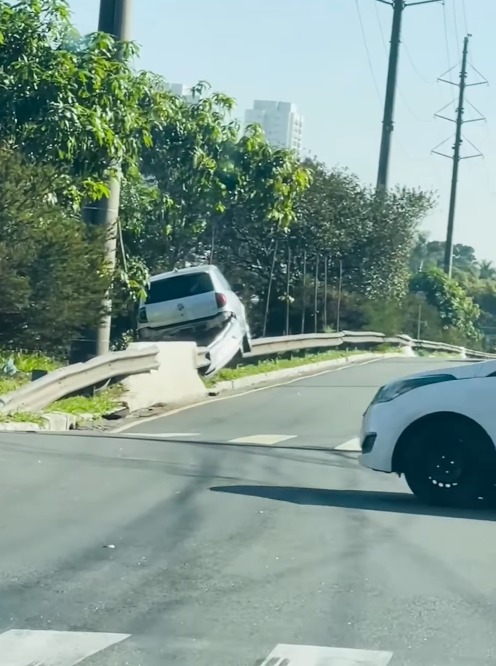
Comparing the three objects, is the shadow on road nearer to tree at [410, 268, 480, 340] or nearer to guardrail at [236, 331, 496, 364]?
guardrail at [236, 331, 496, 364]

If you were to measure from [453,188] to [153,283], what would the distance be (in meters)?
41.5

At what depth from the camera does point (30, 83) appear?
64.9 ft

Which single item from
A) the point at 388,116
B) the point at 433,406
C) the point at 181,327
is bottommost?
the point at 181,327

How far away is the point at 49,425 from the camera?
16.9 m

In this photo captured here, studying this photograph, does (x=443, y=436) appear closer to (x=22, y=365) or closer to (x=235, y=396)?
(x=22, y=365)

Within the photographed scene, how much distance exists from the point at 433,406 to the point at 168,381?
10.8 meters

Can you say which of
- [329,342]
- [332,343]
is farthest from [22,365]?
[332,343]

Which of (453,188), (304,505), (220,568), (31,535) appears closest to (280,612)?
(220,568)

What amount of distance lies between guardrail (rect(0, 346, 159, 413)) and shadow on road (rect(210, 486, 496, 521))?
18.6 ft

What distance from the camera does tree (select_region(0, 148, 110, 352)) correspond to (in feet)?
59.9

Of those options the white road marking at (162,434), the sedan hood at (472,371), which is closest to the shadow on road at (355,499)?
the sedan hood at (472,371)

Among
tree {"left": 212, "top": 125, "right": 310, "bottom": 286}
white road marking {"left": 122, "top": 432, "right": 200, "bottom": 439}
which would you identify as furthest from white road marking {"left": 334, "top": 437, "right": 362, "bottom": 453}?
tree {"left": 212, "top": 125, "right": 310, "bottom": 286}

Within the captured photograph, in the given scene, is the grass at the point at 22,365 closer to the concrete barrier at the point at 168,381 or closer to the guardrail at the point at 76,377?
the guardrail at the point at 76,377

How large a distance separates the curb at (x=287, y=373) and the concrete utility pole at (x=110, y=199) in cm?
324
